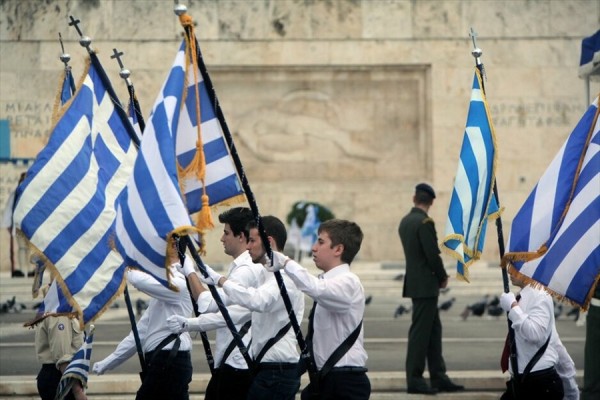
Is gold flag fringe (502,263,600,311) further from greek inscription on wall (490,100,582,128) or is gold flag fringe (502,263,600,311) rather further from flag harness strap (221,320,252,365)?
greek inscription on wall (490,100,582,128)

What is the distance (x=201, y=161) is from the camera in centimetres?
Result: 679

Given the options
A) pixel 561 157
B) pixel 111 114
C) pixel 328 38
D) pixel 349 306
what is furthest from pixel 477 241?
pixel 328 38

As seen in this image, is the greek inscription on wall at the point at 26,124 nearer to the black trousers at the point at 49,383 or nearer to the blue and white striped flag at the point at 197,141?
the black trousers at the point at 49,383

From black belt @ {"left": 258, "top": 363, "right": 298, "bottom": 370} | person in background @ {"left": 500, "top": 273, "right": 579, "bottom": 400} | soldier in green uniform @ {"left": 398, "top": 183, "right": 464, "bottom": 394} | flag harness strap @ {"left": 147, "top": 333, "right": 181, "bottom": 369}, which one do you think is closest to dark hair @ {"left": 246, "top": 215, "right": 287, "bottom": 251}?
black belt @ {"left": 258, "top": 363, "right": 298, "bottom": 370}

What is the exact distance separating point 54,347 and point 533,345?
9.83ft

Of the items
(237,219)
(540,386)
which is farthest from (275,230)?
(540,386)

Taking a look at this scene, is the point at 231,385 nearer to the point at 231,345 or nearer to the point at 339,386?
the point at 231,345

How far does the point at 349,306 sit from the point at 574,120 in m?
19.9

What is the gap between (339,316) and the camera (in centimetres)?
682

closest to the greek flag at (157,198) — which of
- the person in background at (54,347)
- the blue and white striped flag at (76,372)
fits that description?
the blue and white striped flag at (76,372)

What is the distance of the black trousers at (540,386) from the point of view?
7.62m

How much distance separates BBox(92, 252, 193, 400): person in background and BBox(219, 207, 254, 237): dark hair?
1.22ft

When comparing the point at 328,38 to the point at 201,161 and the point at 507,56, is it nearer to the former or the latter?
the point at 507,56

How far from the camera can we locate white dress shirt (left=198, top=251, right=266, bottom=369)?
23.5ft
